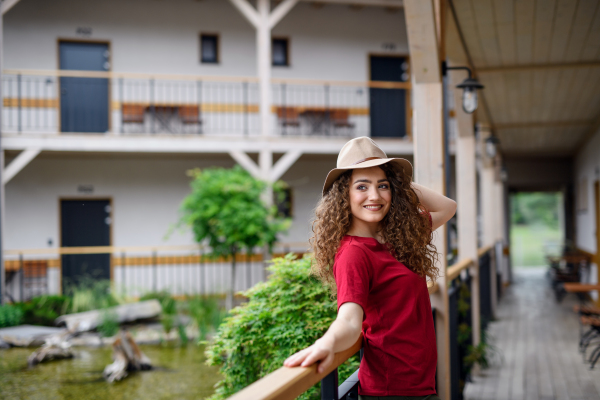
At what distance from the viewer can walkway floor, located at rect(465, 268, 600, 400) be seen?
447 centimetres

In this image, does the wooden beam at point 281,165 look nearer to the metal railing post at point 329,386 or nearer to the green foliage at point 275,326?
the green foliage at point 275,326

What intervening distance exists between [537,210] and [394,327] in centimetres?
3507

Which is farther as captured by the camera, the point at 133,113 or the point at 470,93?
the point at 133,113

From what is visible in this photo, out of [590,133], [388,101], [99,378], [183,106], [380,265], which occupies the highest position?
[388,101]

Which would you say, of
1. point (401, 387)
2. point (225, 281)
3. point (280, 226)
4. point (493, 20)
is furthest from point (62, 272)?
point (401, 387)

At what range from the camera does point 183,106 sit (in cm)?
1055

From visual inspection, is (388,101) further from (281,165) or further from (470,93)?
(470,93)

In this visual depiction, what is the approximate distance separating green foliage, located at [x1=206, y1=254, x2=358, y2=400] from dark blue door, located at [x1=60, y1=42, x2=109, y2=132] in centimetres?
874

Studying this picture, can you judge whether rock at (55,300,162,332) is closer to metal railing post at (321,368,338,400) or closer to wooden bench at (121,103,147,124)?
wooden bench at (121,103,147,124)

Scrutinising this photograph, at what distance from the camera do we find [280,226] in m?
8.36

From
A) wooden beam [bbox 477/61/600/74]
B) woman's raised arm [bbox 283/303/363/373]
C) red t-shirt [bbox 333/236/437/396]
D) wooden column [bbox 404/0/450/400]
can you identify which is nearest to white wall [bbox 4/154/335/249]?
wooden beam [bbox 477/61/600/74]

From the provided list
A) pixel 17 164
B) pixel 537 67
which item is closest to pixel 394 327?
pixel 537 67

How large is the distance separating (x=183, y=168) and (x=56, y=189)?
246cm

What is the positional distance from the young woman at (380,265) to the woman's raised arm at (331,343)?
1 centimetres
